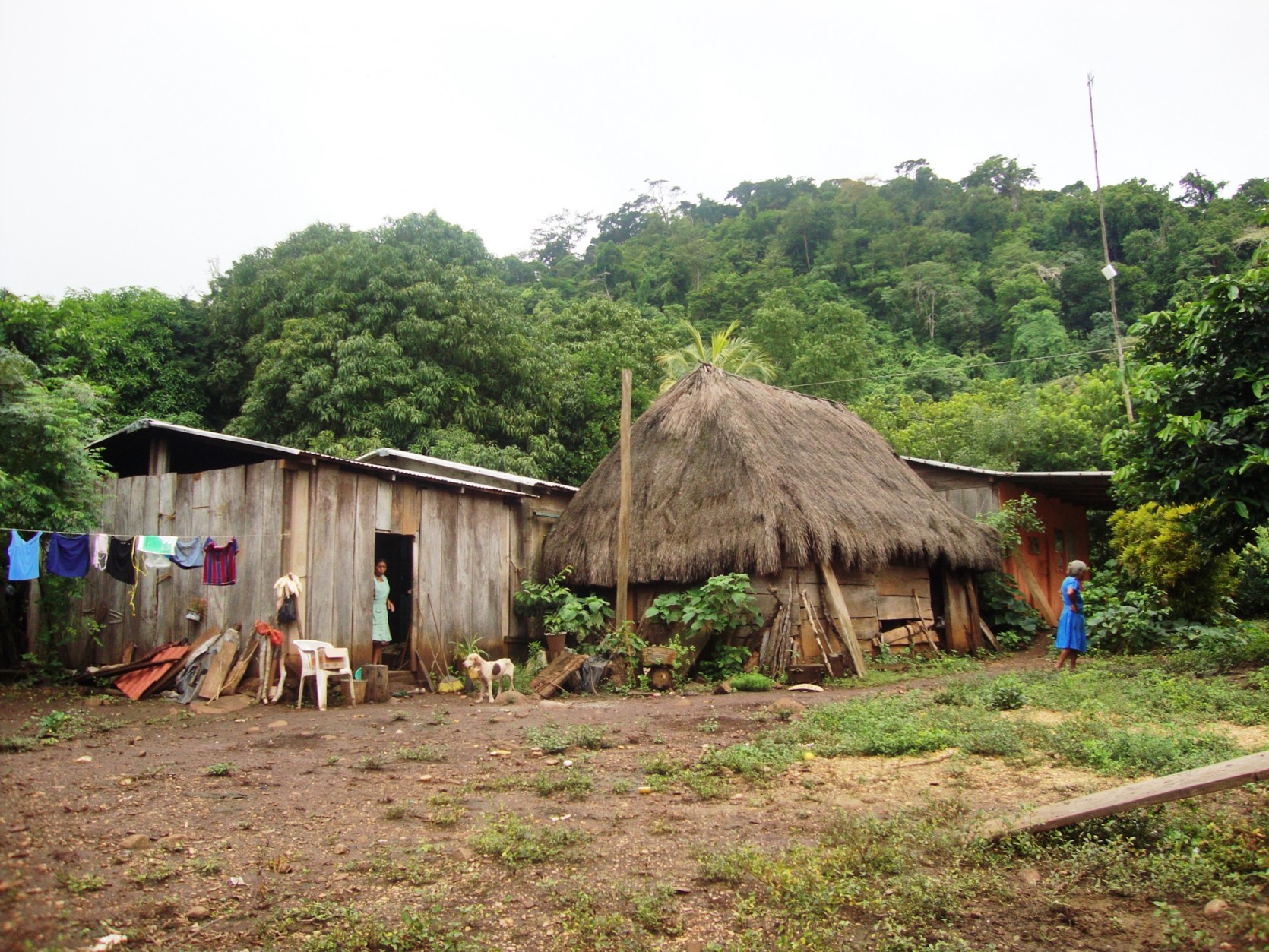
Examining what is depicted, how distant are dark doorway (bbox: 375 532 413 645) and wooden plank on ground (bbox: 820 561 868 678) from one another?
6175 mm

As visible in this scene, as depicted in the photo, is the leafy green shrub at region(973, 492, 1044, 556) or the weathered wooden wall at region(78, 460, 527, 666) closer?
the weathered wooden wall at region(78, 460, 527, 666)

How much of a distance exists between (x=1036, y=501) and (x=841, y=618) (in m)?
8.42

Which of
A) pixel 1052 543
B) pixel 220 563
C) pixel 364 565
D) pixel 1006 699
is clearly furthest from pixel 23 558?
pixel 1052 543

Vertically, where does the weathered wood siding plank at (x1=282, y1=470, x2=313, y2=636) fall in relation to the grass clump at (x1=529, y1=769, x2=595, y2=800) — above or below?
above

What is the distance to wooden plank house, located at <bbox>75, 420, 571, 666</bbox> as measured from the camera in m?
10.4

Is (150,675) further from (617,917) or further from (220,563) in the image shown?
(617,917)

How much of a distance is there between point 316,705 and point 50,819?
5.13m

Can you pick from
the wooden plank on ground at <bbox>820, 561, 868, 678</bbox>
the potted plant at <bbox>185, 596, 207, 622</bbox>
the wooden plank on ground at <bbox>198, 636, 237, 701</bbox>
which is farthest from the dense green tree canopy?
the potted plant at <bbox>185, 596, 207, 622</bbox>

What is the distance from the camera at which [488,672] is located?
10.5 m

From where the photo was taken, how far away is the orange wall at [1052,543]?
17406 millimetres

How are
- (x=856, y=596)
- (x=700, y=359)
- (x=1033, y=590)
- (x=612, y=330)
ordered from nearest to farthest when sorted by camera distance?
(x=856, y=596)
(x=1033, y=590)
(x=700, y=359)
(x=612, y=330)

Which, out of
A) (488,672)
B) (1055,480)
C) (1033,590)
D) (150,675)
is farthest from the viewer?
(1033,590)

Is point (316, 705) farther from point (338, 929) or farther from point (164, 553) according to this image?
point (338, 929)

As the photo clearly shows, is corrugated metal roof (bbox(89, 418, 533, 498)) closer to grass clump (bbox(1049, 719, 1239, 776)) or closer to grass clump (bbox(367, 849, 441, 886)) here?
grass clump (bbox(367, 849, 441, 886))
